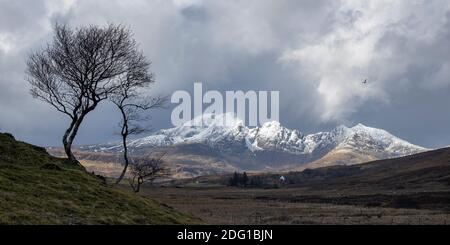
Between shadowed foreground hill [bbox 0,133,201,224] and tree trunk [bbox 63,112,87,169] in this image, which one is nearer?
shadowed foreground hill [bbox 0,133,201,224]

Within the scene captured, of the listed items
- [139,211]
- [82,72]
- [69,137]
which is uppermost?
[82,72]

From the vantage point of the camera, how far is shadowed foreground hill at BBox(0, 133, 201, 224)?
22691mm

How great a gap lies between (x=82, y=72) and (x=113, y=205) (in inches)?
681

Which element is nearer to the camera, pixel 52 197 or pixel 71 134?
pixel 52 197

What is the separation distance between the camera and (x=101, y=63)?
4425 centimetres

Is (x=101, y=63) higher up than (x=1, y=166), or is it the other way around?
(x=101, y=63)

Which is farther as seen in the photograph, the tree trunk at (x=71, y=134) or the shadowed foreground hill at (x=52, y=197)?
the tree trunk at (x=71, y=134)

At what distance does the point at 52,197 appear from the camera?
27141mm

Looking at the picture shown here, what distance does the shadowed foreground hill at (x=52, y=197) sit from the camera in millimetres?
22691
